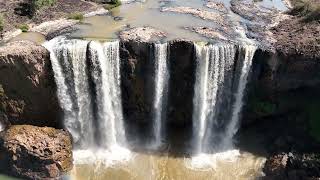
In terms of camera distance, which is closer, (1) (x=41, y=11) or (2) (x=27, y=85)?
(2) (x=27, y=85)

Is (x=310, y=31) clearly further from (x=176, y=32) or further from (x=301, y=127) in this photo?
(x=176, y=32)

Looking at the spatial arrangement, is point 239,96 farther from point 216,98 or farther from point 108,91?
point 108,91

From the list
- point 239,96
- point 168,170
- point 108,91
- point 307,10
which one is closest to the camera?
point 168,170

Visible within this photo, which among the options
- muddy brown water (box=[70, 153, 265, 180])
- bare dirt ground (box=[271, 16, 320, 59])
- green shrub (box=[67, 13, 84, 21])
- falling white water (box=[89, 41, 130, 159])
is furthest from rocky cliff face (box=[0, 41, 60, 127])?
bare dirt ground (box=[271, 16, 320, 59])

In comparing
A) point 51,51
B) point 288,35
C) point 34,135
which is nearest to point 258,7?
point 288,35

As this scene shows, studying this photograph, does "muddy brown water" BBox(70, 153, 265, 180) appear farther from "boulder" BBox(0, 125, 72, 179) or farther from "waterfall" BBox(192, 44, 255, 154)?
"waterfall" BBox(192, 44, 255, 154)

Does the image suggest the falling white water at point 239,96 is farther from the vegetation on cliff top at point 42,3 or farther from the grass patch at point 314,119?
the vegetation on cliff top at point 42,3

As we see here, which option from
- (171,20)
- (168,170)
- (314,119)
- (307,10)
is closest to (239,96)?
(314,119)
